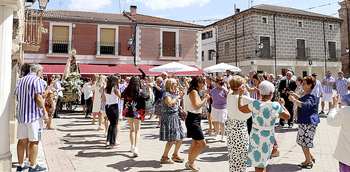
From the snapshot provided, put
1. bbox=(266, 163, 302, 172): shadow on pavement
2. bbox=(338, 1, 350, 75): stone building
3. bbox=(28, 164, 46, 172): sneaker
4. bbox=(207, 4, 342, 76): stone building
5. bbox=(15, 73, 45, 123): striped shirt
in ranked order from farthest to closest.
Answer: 1. bbox=(338, 1, 350, 75): stone building
2. bbox=(207, 4, 342, 76): stone building
3. bbox=(266, 163, 302, 172): shadow on pavement
4. bbox=(28, 164, 46, 172): sneaker
5. bbox=(15, 73, 45, 123): striped shirt

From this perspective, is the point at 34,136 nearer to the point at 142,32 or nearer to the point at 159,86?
the point at 159,86

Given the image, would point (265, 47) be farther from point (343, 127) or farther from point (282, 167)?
point (343, 127)

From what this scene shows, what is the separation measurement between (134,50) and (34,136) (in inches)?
718

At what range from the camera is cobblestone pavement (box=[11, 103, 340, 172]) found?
4785mm

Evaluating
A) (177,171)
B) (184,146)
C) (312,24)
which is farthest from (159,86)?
(312,24)

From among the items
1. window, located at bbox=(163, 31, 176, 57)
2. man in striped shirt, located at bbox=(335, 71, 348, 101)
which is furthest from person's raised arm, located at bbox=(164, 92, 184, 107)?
window, located at bbox=(163, 31, 176, 57)

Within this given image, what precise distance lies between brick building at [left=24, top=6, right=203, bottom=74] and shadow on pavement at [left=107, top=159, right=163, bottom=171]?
1530 cm

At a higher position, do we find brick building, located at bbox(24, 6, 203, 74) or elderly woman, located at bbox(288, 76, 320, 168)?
brick building, located at bbox(24, 6, 203, 74)

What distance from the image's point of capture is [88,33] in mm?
20953

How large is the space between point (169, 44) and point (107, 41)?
17.1 ft

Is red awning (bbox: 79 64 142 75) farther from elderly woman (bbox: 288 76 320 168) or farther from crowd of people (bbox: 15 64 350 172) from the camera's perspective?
elderly woman (bbox: 288 76 320 168)

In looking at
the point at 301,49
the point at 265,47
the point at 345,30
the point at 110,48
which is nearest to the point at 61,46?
the point at 110,48

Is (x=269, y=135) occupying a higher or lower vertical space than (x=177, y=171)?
higher

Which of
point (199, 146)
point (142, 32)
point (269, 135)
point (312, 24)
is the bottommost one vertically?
point (199, 146)
